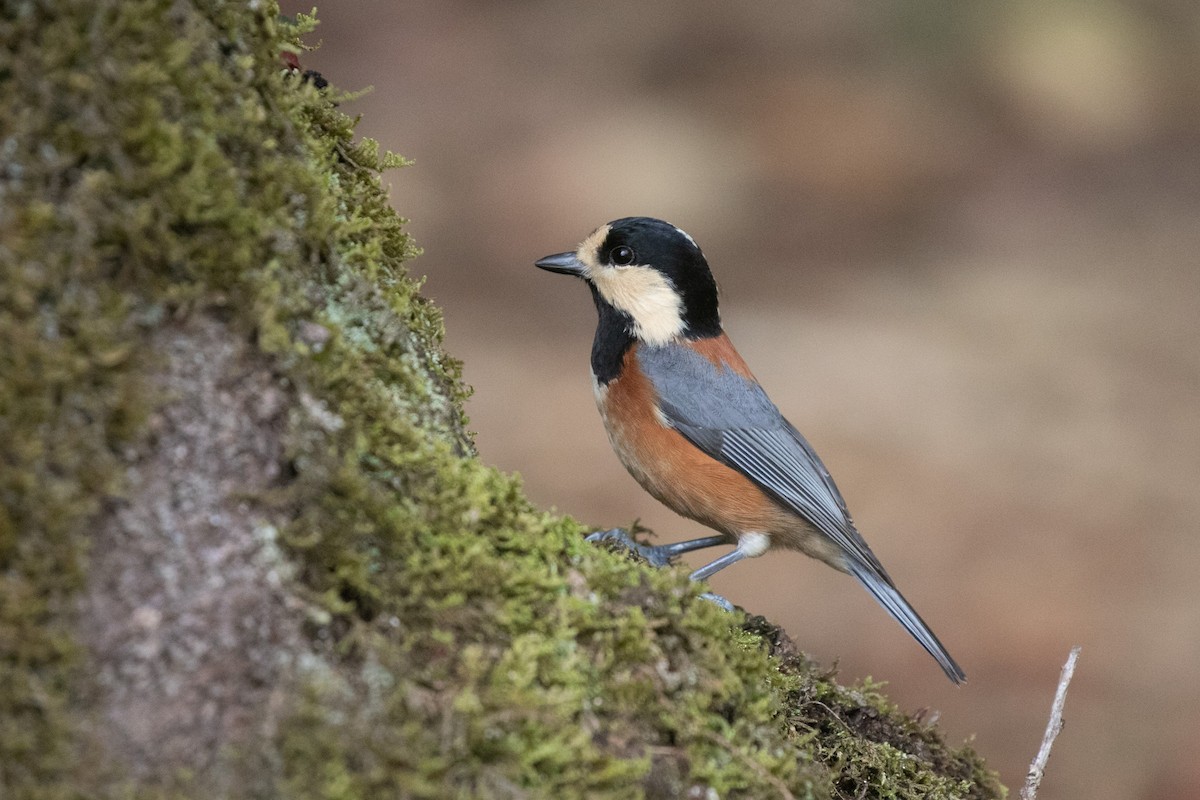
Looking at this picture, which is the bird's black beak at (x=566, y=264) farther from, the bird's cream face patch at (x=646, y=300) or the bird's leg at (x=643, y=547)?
the bird's leg at (x=643, y=547)

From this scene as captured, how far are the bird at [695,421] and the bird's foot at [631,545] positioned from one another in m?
0.43

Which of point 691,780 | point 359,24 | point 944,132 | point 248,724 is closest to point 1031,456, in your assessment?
point 944,132

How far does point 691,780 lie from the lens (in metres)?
1.94

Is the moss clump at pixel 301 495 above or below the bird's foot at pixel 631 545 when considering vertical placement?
below

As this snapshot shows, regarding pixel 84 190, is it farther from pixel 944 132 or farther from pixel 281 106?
pixel 944 132

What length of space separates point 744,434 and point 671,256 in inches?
32.1

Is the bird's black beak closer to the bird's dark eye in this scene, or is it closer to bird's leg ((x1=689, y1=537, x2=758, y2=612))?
the bird's dark eye

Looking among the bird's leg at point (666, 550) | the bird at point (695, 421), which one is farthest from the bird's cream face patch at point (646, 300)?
the bird's leg at point (666, 550)

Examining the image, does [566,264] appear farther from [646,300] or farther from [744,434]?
[744,434]

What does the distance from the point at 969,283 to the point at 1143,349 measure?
6.05 feet

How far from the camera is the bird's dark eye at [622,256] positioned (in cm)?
463

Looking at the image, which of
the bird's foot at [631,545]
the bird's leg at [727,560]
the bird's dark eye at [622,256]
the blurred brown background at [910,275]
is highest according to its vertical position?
the blurred brown background at [910,275]

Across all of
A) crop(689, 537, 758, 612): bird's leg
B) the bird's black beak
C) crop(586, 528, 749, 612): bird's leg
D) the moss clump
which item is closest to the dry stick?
the moss clump

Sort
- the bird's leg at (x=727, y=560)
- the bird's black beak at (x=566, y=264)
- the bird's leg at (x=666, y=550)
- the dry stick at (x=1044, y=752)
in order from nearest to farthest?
the dry stick at (x=1044, y=752) → the bird's leg at (x=666, y=550) → the bird's leg at (x=727, y=560) → the bird's black beak at (x=566, y=264)
